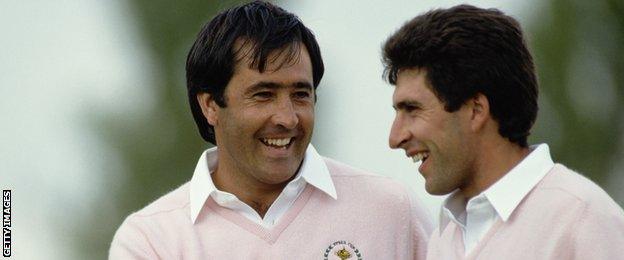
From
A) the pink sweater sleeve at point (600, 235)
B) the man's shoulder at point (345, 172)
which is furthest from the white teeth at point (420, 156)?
the man's shoulder at point (345, 172)

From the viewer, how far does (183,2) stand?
1528 centimetres

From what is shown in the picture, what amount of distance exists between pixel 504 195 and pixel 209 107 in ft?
4.83

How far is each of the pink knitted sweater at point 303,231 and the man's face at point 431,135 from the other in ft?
2.30

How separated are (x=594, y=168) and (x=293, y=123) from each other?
847 cm

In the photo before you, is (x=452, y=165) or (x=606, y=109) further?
(x=606, y=109)

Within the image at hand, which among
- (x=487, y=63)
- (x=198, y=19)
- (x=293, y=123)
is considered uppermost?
(x=487, y=63)

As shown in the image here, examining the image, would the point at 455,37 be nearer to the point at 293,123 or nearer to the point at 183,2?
the point at 293,123

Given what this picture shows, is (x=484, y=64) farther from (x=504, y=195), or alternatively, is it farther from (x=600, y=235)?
(x=600, y=235)

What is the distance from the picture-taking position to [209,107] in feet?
20.5

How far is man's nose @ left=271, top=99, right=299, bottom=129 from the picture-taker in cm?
591

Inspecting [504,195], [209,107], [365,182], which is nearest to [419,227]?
[365,182]

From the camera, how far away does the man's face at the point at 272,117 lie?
5.95 m

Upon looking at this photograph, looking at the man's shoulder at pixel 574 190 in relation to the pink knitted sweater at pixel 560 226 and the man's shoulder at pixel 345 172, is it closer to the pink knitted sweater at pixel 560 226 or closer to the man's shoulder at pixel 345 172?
the pink knitted sweater at pixel 560 226

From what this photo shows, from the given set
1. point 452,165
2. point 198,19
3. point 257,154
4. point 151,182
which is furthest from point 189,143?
point 452,165
